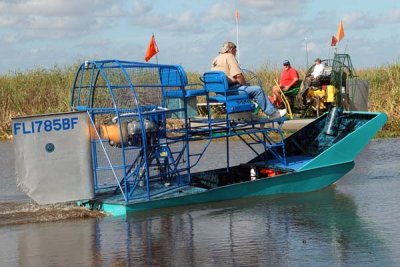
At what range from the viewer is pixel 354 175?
553 inches

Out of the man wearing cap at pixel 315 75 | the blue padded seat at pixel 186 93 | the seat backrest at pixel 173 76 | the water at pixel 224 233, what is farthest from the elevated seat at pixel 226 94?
the man wearing cap at pixel 315 75

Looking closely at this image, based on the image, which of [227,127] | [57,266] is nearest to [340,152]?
[227,127]

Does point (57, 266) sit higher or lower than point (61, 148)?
lower

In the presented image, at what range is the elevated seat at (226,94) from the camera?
11.8 m

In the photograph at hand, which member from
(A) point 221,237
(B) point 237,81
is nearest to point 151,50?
(B) point 237,81

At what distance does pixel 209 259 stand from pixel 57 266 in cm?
161

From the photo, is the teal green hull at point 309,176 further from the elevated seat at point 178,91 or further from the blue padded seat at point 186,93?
the blue padded seat at point 186,93

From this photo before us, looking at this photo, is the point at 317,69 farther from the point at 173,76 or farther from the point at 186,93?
the point at 186,93

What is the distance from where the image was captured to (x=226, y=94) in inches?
467

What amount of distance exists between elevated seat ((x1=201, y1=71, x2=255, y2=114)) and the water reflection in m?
1.43

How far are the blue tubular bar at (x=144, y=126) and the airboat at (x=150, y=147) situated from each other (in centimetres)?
2

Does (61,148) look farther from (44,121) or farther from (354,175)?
(354,175)

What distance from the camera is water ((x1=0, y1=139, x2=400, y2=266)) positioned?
8.45 metres

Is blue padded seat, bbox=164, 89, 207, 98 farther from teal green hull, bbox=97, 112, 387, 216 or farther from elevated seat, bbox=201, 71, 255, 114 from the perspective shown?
teal green hull, bbox=97, 112, 387, 216
